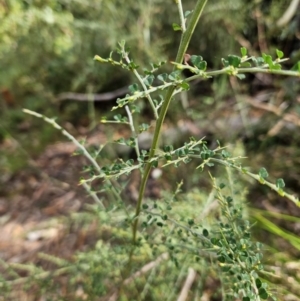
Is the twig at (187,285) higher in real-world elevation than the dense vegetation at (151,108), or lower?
lower

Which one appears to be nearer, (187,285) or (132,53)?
(187,285)

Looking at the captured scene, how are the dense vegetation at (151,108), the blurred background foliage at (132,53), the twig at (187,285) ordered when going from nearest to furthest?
the twig at (187,285) < the dense vegetation at (151,108) < the blurred background foliage at (132,53)

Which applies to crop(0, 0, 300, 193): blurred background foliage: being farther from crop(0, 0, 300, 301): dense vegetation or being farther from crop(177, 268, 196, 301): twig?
crop(177, 268, 196, 301): twig

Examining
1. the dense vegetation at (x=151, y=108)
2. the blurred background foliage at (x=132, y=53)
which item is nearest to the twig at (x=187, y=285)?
the dense vegetation at (x=151, y=108)

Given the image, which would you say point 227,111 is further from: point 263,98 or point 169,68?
point 169,68

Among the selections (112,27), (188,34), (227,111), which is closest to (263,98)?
(227,111)

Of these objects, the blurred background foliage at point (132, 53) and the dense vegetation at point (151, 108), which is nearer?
the dense vegetation at point (151, 108)

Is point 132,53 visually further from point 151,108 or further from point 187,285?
point 187,285

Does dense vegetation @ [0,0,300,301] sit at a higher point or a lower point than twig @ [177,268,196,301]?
higher

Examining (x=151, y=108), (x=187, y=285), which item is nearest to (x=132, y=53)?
(x=151, y=108)

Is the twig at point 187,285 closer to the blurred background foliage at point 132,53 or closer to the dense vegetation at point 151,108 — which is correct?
the dense vegetation at point 151,108

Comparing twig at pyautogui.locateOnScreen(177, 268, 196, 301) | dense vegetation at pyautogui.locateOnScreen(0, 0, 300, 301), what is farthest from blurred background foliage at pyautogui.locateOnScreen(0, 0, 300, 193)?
twig at pyautogui.locateOnScreen(177, 268, 196, 301)

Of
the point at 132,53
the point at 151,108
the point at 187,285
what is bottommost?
the point at 187,285
